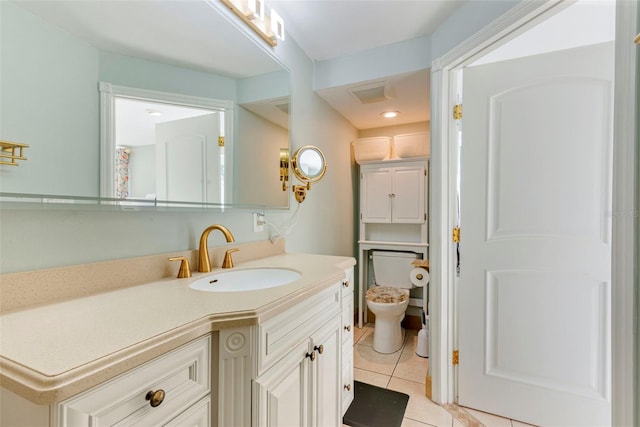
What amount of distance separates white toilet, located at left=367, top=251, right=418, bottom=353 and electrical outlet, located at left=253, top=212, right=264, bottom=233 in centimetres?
120

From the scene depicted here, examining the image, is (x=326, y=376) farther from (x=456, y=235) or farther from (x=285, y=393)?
(x=456, y=235)

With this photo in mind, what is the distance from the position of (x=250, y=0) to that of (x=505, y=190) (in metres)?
1.64

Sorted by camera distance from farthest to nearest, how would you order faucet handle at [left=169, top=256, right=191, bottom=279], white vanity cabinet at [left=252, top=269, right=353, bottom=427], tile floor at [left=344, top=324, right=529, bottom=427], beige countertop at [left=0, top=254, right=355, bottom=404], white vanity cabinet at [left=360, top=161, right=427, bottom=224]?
white vanity cabinet at [left=360, top=161, right=427, bottom=224] → tile floor at [left=344, top=324, right=529, bottom=427] → faucet handle at [left=169, top=256, right=191, bottom=279] → white vanity cabinet at [left=252, top=269, right=353, bottom=427] → beige countertop at [left=0, top=254, right=355, bottom=404]

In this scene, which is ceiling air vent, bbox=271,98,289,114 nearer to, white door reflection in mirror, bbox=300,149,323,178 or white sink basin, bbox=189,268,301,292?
white door reflection in mirror, bbox=300,149,323,178

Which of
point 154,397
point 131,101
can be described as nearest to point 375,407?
point 154,397

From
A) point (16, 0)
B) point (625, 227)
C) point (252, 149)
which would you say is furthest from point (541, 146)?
point (16, 0)

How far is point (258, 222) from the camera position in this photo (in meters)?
1.56

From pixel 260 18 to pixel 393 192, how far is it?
1804 mm

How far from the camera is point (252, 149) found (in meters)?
1.53

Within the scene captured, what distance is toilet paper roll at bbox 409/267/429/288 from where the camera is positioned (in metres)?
2.28

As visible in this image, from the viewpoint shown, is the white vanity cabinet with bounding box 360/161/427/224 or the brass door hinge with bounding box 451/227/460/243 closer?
the brass door hinge with bounding box 451/227/460/243

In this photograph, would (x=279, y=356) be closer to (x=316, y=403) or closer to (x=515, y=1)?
(x=316, y=403)

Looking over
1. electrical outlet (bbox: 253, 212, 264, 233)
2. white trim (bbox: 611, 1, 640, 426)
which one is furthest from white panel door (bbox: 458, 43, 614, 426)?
electrical outlet (bbox: 253, 212, 264, 233)

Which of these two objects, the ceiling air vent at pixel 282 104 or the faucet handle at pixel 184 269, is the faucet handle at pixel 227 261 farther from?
the ceiling air vent at pixel 282 104
